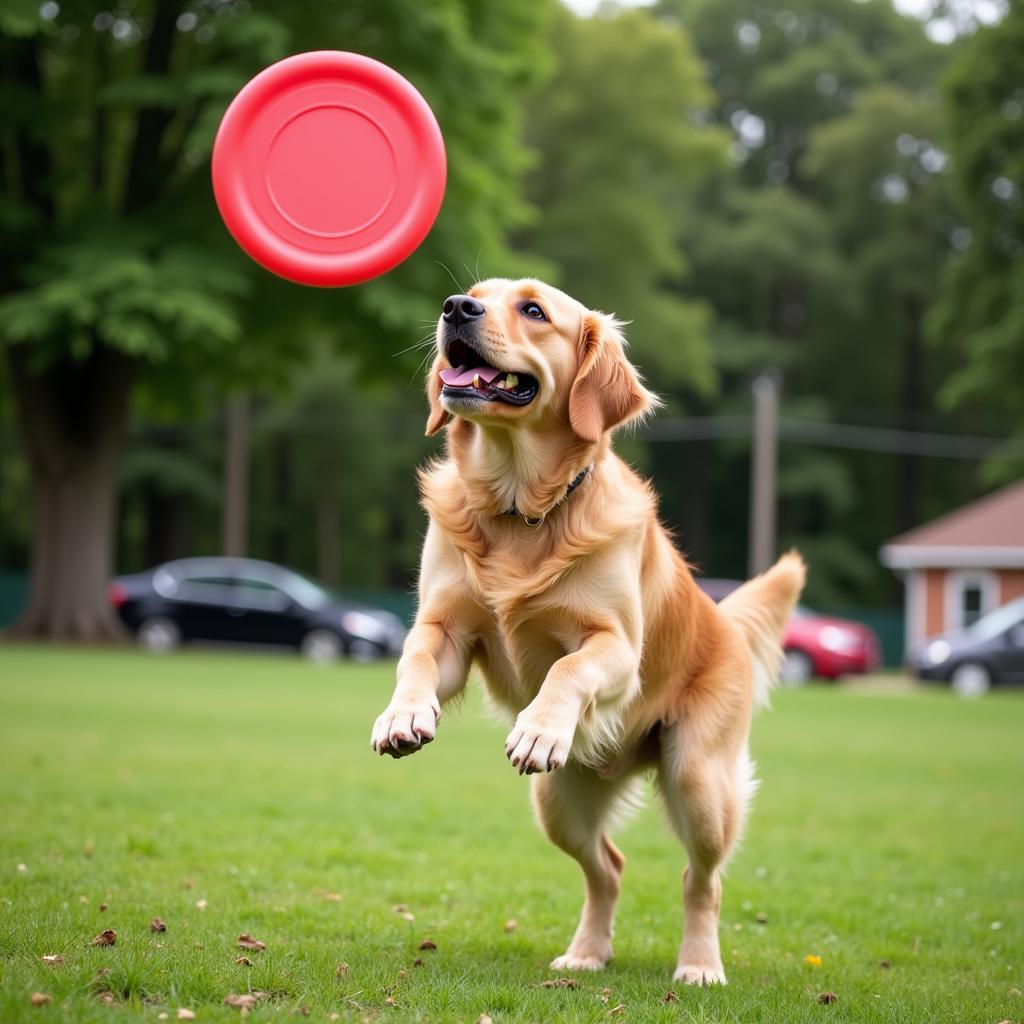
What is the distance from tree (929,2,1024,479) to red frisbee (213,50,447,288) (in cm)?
2331

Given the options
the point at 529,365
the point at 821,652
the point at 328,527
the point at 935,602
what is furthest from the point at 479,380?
the point at 328,527

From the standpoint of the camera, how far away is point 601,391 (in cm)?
529

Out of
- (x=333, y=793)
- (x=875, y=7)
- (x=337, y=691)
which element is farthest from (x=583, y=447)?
(x=875, y=7)

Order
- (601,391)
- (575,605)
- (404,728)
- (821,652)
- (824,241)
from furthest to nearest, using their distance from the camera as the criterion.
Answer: (824,241) < (821,652) < (601,391) < (575,605) < (404,728)

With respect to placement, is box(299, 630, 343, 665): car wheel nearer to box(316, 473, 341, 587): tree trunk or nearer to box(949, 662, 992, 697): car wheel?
box(949, 662, 992, 697): car wheel

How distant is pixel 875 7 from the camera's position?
4988cm

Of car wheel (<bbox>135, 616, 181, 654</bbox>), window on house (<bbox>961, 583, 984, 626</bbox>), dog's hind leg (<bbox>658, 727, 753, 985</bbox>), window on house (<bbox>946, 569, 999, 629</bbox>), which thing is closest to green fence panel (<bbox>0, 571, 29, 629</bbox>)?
car wheel (<bbox>135, 616, 181, 654</bbox>)

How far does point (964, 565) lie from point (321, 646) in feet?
61.1

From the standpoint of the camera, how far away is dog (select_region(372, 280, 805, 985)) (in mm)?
4938

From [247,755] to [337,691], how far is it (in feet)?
22.9

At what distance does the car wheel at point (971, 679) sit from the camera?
27797 mm

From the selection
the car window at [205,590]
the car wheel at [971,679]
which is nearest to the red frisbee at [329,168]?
the car window at [205,590]

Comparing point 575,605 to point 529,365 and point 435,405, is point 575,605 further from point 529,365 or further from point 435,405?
point 435,405

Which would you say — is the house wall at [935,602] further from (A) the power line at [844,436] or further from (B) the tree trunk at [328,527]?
(B) the tree trunk at [328,527]
